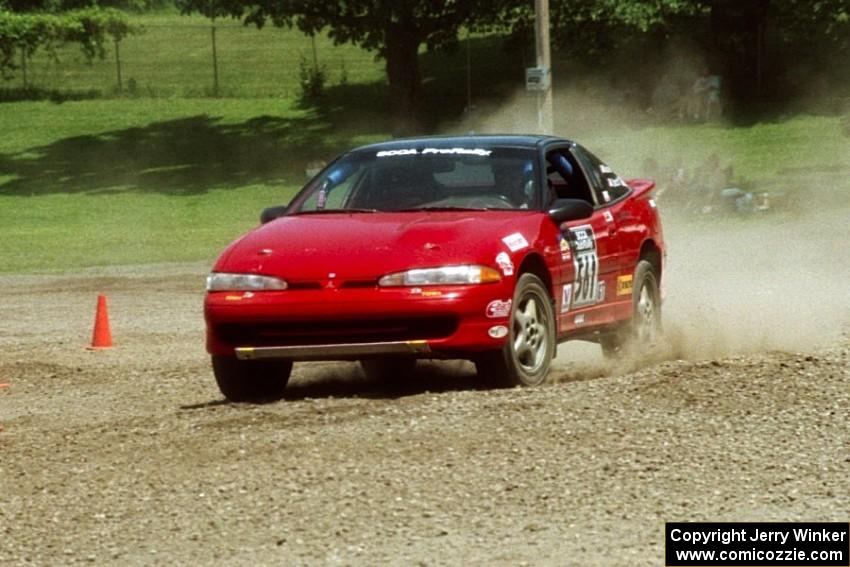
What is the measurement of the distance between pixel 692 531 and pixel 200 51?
5220 centimetres

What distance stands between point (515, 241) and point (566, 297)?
0.80 m

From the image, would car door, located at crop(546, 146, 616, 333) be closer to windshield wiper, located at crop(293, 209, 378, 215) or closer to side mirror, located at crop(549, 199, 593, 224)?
side mirror, located at crop(549, 199, 593, 224)

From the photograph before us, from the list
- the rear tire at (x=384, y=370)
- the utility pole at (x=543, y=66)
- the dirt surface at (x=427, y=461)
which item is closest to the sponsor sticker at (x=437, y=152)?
the rear tire at (x=384, y=370)

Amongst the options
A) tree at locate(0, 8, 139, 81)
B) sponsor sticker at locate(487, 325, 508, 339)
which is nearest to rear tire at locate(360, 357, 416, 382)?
sponsor sticker at locate(487, 325, 508, 339)

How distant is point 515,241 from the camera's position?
10.3 meters

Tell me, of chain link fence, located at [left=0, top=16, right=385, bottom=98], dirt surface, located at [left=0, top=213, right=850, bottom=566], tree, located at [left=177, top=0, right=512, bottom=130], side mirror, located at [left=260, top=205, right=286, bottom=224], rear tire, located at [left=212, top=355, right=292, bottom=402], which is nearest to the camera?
dirt surface, located at [left=0, top=213, right=850, bottom=566]

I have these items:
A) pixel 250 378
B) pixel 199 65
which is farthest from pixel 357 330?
pixel 199 65

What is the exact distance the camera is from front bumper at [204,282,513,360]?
9.90 meters

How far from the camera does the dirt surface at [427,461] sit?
684cm

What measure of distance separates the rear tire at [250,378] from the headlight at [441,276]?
846 millimetres

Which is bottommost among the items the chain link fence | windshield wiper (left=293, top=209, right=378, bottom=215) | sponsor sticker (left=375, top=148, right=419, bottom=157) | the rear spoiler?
the chain link fence

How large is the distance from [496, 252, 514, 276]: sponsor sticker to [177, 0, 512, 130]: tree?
30.0 metres

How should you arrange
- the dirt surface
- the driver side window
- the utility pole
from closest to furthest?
the dirt surface
the driver side window
the utility pole

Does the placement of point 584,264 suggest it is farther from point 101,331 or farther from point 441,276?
point 101,331
